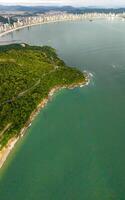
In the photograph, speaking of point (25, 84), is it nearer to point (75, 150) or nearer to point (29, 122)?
point (29, 122)

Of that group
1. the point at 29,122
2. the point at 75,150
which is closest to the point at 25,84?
the point at 29,122

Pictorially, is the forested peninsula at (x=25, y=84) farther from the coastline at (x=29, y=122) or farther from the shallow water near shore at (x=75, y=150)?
the shallow water near shore at (x=75, y=150)

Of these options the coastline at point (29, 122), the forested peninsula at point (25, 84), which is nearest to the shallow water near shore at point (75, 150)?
the coastline at point (29, 122)

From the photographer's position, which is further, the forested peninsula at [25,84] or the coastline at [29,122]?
the forested peninsula at [25,84]

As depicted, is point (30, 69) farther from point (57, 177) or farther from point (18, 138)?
point (57, 177)

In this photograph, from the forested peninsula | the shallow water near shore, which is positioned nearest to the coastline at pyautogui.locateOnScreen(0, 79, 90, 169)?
the forested peninsula
